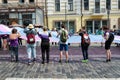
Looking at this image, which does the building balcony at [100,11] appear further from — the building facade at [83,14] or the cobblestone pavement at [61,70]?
the cobblestone pavement at [61,70]

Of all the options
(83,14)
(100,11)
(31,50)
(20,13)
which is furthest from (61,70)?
(100,11)

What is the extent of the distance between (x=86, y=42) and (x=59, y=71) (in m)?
3.40

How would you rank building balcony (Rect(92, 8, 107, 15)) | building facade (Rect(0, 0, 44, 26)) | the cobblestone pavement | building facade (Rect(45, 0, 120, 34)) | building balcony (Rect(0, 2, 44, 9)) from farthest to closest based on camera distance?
building facade (Rect(45, 0, 120, 34)) < building balcony (Rect(92, 8, 107, 15)) < building balcony (Rect(0, 2, 44, 9)) < building facade (Rect(0, 0, 44, 26)) < the cobblestone pavement

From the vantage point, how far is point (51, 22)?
50.2m

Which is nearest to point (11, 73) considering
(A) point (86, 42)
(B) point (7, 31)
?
(A) point (86, 42)

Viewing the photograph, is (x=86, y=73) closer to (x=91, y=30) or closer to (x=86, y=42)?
(x=86, y=42)

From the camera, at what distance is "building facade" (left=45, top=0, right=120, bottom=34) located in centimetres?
4959

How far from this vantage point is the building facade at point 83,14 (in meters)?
49.6

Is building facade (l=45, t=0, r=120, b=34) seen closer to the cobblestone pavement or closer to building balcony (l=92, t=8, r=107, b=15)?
building balcony (l=92, t=8, r=107, b=15)

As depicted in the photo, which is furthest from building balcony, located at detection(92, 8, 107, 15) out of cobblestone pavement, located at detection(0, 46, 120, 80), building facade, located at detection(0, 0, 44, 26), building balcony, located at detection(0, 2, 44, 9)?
cobblestone pavement, located at detection(0, 46, 120, 80)

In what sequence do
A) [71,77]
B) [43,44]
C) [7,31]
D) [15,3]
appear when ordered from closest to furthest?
[71,77], [43,44], [7,31], [15,3]

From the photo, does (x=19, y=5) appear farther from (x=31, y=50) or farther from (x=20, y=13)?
(x=31, y=50)

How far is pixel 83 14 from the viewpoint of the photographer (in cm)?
4972

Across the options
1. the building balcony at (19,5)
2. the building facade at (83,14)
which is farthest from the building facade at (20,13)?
the building facade at (83,14)
